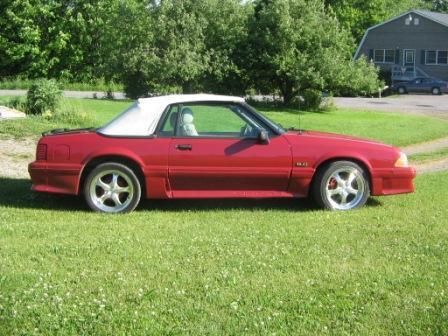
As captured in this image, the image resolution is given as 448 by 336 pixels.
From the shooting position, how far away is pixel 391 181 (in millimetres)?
7805

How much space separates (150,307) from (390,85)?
166ft

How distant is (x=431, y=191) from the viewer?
9039 mm

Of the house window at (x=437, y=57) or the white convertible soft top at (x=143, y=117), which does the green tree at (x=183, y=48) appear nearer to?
the white convertible soft top at (x=143, y=117)

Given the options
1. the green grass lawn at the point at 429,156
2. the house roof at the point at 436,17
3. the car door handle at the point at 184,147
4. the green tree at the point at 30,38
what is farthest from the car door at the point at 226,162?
the house roof at the point at 436,17

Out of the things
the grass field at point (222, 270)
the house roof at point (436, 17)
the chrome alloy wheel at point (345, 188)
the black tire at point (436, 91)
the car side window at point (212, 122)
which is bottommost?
the grass field at point (222, 270)

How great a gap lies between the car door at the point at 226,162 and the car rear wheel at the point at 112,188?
0.43 metres

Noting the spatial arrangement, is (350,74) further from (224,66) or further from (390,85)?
(390,85)

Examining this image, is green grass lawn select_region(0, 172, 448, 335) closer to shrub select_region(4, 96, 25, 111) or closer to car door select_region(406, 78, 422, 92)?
shrub select_region(4, 96, 25, 111)

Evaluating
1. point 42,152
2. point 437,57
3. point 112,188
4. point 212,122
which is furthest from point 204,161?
point 437,57

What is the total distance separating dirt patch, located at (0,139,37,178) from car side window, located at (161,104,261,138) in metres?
3.11

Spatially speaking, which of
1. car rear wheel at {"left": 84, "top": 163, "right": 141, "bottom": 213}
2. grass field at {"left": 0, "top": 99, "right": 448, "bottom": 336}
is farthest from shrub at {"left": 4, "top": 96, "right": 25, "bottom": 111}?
car rear wheel at {"left": 84, "top": 163, "right": 141, "bottom": 213}

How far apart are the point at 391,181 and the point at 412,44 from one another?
53862 millimetres

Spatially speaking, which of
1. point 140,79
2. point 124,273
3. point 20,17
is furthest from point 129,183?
point 20,17

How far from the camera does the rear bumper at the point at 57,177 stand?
740 cm
